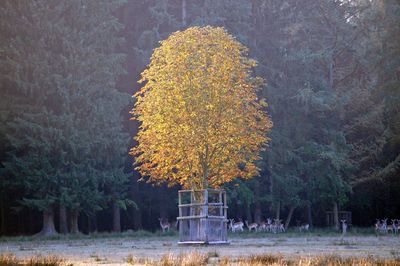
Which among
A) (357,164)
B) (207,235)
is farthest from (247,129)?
(357,164)

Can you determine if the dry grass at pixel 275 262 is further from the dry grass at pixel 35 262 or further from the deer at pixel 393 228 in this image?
the deer at pixel 393 228

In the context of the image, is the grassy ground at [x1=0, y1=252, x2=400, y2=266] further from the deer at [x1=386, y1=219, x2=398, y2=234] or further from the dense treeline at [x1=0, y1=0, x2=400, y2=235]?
the deer at [x1=386, y1=219, x2=398, y2=234]

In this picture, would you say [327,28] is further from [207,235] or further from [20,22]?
[207,235]

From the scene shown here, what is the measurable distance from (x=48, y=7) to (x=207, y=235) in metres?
20.0

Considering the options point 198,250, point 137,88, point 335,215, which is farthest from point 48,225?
point 198,250

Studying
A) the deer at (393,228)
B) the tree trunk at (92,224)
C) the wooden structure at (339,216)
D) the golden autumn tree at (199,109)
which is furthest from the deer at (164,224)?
the golden autumn tree at (199,109)

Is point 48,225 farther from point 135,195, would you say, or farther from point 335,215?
point 335,215

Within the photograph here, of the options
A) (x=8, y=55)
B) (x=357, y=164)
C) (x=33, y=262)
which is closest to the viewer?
(x=33, y=262)

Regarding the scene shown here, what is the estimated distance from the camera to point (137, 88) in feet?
164

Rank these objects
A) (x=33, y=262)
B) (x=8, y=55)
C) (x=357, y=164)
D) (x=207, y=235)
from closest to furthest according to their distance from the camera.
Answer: (x=33, y=262)
(x=207, y=235)
(x=8, y=55)
(x=357, y=164)

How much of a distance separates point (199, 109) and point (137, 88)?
23986 millimetres

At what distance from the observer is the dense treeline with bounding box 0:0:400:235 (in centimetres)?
4044

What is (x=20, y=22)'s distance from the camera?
1617 inches

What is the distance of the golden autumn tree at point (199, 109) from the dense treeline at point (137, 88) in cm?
1407
